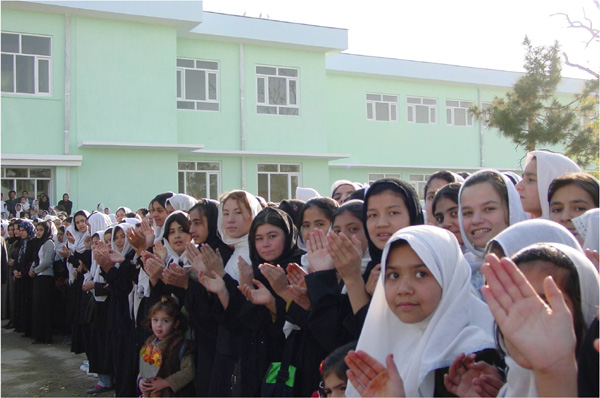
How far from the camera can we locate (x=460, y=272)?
2.03 m

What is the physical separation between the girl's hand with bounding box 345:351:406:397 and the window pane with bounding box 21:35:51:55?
613 inches

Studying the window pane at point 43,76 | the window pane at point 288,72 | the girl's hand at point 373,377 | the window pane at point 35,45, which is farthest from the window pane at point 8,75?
the girl's hand at point 373,377

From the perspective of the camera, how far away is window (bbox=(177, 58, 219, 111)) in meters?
17.8

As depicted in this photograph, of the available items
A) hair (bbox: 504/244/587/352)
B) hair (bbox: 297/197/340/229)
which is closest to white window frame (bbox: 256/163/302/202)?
hair (bbox: 297/197/340/229)

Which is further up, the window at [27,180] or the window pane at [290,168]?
the window pane at [290,168]

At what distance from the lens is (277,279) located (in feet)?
10.3

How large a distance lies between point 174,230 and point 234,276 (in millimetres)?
1051

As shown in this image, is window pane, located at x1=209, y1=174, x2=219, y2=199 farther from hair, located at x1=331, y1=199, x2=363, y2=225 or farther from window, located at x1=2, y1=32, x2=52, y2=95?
hair, located at x1=331, y1=199, x2=363, y2=225

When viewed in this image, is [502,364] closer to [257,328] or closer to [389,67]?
[257,328]

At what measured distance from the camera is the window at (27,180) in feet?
49.9

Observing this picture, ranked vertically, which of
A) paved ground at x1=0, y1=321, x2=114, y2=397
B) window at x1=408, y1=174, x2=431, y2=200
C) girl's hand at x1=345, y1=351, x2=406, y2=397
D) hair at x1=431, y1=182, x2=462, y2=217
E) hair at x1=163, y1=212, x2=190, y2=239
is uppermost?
window at x1=408, y1=174, x2=431, y2=200

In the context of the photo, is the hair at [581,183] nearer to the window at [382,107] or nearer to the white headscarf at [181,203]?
the white headscarf at [181,203]

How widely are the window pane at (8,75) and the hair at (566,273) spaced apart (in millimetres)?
15880

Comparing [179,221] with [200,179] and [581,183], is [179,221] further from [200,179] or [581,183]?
[200,179]
